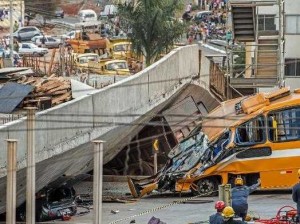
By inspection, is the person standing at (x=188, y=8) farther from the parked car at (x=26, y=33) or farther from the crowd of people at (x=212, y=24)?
the parked car at (x=26, y=33)

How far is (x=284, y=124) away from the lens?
2745 centimetres

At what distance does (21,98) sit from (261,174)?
18.6 ft

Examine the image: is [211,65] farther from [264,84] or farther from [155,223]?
[155,223]

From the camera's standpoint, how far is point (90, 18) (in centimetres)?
8112

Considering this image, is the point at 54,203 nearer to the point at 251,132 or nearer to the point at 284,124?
the point at 251,132

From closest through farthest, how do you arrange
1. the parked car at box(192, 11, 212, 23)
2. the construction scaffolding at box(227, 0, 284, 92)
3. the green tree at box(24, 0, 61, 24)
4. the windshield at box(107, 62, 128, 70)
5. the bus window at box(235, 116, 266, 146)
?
the bus window at box(235, 116, 266, 146), the construction scaffolding at box(227, 0, 284, 92), the windshield at box(107, 62, 128, 70), the parked car at box(192, 11, 212, 23), the green tree at box(24, 0, 61, 24)

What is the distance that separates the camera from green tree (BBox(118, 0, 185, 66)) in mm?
44969

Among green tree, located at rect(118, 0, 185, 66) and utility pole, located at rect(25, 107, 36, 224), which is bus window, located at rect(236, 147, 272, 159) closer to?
utility pole, located at rect(25, 107, 36, 224)

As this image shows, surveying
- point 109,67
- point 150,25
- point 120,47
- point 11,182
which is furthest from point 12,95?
point 120,47

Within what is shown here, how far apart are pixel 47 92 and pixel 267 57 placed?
12.9 meters

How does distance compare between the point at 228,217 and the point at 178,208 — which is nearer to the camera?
the point at 228,217

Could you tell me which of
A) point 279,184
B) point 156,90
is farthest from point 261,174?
point 156,90

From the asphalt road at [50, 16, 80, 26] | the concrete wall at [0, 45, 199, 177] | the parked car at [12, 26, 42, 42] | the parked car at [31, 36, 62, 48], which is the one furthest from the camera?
the asphalt road at [50, 16, 80, 26]

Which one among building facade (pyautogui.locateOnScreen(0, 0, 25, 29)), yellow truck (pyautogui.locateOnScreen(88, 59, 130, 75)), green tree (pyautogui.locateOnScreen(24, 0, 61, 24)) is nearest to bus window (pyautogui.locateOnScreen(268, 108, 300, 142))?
yellow truck (pyautogui.locateOnScreen(88, 59, 130, 75))
